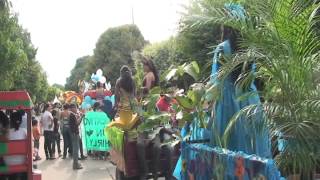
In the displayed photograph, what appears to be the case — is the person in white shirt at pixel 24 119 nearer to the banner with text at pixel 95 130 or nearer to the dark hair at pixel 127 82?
the dark hair at pixel 127 82

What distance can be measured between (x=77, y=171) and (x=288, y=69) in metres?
8.27

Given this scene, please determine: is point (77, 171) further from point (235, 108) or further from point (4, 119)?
point (235, 108)

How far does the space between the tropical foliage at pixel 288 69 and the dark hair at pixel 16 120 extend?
4829 millimetres

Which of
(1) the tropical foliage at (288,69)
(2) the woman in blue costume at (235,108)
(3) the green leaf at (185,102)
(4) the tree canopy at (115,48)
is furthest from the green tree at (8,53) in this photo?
(4) the tree canopy at (115,48)

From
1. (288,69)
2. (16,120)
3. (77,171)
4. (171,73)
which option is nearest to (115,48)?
(77,171)

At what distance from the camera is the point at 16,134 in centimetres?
820

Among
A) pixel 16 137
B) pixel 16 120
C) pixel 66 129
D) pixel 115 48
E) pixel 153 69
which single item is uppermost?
pixel 115 48

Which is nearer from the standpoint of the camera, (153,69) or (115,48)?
(153,69)

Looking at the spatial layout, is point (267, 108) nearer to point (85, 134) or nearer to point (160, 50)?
point (85, 134)

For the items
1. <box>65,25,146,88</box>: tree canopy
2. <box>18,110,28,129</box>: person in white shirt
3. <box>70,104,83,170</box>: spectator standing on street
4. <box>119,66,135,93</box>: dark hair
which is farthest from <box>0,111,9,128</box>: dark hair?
<box>65,25,146,88</box>: tree canopy

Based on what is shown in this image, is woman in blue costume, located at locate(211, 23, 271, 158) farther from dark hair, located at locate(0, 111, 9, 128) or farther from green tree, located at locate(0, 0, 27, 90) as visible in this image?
green tree, located at locate(0, 0, 27, 90)

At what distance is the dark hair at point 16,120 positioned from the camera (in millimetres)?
8340

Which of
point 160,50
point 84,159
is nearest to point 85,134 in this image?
point 84,159

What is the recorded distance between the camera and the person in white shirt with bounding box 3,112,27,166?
8.05m
